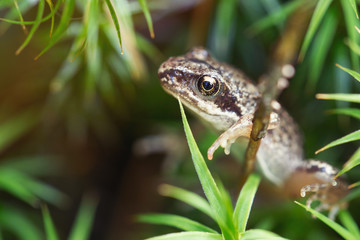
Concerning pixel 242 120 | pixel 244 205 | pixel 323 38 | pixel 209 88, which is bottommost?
pixel 244 205

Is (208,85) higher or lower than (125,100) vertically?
lower

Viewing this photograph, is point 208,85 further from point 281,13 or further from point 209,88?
point 281,13

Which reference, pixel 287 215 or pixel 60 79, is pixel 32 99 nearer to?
pixel 60 79

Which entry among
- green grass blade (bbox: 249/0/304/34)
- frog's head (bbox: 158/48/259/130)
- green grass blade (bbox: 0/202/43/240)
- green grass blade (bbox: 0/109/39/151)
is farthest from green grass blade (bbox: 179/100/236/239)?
green grass blade (bbox: 0/109/39/151)

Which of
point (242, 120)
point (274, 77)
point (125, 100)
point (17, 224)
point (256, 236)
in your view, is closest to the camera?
point (274, 77)

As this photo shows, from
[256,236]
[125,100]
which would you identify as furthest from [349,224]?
[125,100]

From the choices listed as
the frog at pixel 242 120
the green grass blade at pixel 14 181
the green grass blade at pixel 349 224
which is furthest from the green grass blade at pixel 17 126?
the green grass blade at pixel 349 224

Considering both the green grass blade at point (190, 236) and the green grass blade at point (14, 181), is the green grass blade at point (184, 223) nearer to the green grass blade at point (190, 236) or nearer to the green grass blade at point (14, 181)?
the green grass blade at point (190, 236)

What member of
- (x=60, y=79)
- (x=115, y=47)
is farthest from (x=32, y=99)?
(x=115, y=47)
